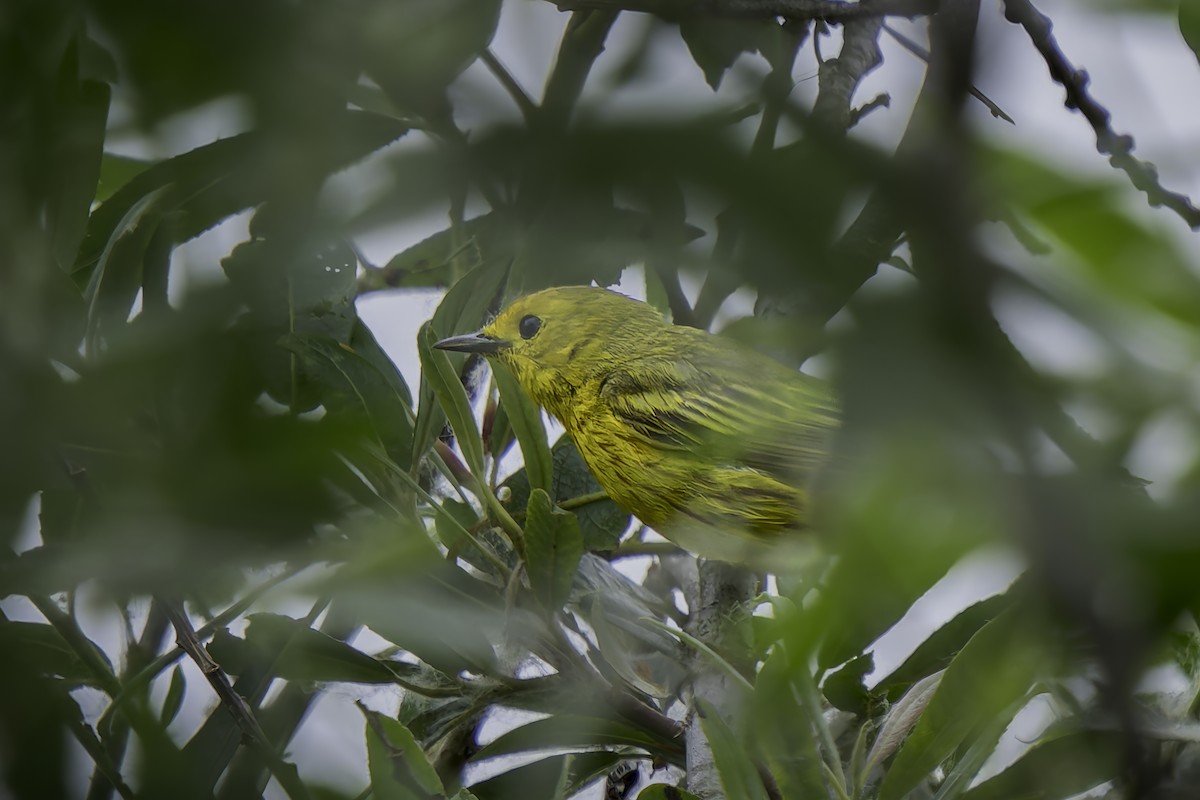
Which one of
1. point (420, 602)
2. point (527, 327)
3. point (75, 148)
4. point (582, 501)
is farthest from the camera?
point (527, 327)

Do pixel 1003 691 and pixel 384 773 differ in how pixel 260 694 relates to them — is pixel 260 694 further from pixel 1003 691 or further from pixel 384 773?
pixel 1003 691

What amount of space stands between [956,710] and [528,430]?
4.61 ft

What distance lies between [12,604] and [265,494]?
133cm

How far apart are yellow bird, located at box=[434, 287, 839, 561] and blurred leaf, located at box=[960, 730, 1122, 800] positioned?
1.31 metres

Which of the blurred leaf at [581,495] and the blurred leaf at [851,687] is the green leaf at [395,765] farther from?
the blurred leaf at [581,495]

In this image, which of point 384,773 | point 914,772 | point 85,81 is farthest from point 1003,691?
point 85,81

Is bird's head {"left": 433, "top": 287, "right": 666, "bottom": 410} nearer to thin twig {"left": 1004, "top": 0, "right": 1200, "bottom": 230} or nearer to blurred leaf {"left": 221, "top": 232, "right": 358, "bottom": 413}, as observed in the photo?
blurred leaf {"left": 221, "top": 232, "right": 358, "bottom": 413}

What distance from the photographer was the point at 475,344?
14.4ft

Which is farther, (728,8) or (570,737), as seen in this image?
(570,737)

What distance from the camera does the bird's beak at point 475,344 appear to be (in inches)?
154

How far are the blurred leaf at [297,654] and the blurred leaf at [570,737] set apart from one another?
29 centimetres

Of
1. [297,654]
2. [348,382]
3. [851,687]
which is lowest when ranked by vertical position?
[297,654]

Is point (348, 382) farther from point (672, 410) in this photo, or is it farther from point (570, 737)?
point (672, 410)

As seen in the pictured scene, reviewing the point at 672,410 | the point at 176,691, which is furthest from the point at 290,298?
the point at 672,410
